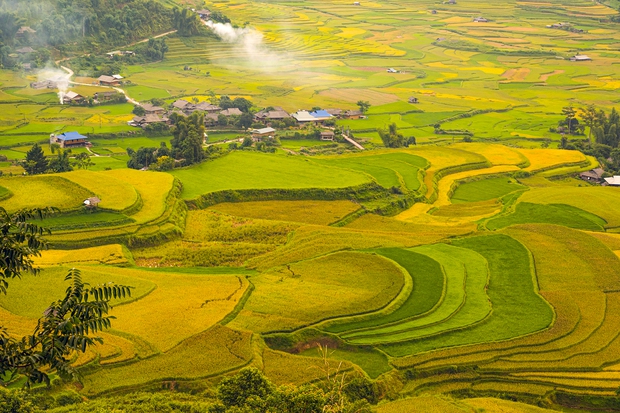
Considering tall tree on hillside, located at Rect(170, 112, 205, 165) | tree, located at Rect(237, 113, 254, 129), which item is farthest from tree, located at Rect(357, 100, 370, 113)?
tall tree on hillside, located at Rect(170, 112, 205, 165)

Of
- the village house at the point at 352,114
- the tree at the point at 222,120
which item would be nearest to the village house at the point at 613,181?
the village house at the point at 352,114

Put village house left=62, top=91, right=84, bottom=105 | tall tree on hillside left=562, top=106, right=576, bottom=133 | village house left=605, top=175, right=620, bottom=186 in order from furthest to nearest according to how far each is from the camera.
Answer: tall tree on hillside left=562, top=106, right=576, bottom=133, village house left=62, top=91, right=84, bottom=105, village house left=605, top=175, right=620, bottom=186

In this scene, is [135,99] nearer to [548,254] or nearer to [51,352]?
[548,254]

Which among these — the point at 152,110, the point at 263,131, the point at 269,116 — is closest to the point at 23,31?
the point at 152,110

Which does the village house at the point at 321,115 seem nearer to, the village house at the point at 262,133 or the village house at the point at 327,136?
the village house at the point at 327,136

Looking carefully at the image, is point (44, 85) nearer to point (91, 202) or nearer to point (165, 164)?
point (165, 164)

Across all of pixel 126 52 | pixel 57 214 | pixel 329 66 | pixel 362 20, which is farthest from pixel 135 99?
pixel 362 20

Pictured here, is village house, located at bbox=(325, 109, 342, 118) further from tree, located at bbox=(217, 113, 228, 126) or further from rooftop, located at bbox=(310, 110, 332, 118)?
tree, located at bbox=(217, 113, 228, 126)
